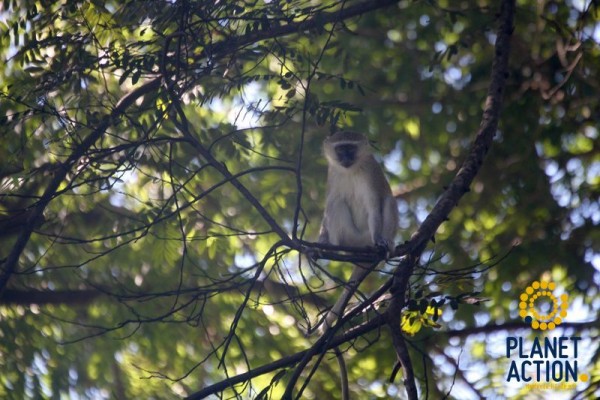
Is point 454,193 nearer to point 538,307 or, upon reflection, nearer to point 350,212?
point 350,212

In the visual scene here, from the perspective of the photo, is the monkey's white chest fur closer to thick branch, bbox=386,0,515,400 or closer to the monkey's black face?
the monkey's black face

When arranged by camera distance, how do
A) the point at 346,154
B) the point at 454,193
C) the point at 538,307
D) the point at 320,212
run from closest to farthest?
the point at 454,193, the point at 346,154, the point at 538,307, the point at 320,212

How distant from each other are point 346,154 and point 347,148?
6 cm

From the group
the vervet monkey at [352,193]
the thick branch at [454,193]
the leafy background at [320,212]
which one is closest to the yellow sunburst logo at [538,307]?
the leafy background at [320,212]

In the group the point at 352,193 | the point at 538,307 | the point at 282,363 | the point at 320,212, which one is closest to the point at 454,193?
the point at 282,363

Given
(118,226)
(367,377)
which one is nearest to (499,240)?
(367,377)

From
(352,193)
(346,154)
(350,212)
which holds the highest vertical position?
(346,154)

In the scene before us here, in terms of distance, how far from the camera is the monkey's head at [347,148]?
6809 mm

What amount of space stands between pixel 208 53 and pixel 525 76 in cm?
425

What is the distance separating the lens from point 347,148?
22.5 ft

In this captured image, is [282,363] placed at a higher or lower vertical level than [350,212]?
lower

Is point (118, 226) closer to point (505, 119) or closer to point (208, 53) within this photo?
point (208, 53)

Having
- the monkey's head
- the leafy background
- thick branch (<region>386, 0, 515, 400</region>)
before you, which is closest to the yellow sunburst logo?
the leafy background

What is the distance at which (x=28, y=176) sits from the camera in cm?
477
